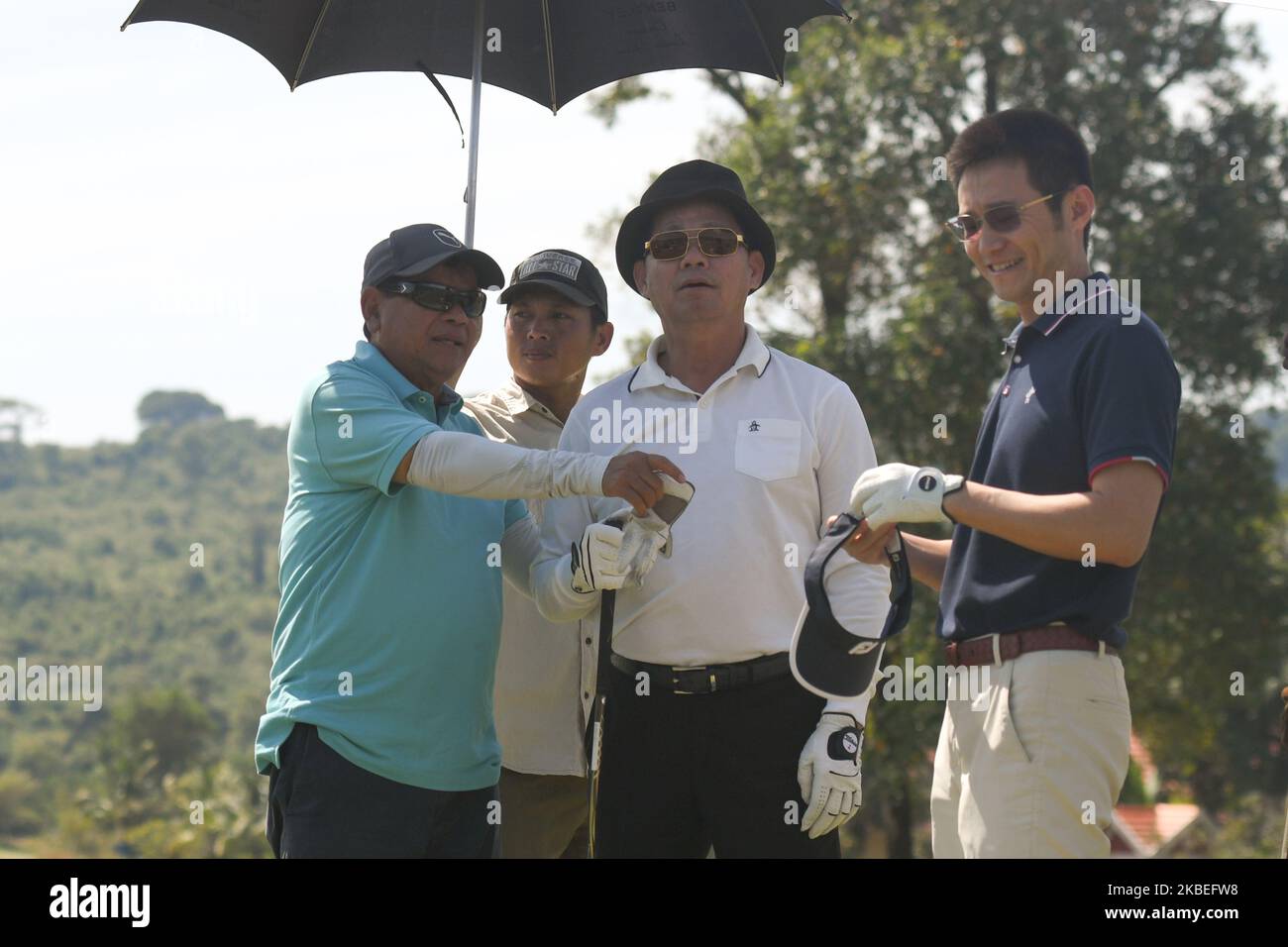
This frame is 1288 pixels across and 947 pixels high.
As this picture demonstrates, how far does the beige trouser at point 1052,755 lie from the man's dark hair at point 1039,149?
121cm

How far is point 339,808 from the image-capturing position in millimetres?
3723

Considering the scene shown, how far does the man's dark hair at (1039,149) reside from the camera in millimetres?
3830

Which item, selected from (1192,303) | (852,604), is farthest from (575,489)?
(1192,303)

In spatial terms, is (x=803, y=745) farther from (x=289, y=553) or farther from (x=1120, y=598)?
(x=289, y=553)

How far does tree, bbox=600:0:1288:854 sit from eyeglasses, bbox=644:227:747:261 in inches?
403

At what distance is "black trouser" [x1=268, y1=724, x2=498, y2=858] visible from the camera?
372 centimetres

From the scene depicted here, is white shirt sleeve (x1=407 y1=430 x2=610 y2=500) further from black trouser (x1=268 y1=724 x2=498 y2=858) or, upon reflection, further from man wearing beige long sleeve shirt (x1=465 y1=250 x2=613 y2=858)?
man wearing beige long sleeve shirt (x1=465 y1=250 x2=613 y2=858)

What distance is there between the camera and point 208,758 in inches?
2707

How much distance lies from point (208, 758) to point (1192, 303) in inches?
2424

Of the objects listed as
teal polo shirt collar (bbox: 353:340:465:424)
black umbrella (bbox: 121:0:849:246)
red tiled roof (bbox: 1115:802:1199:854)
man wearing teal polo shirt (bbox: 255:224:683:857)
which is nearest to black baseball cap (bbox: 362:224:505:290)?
man wearing teal polo shirt (bbox: 255:224:683:857)

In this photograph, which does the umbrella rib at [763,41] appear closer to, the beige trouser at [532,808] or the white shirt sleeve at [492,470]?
the white shirt sleeve at [492,470]

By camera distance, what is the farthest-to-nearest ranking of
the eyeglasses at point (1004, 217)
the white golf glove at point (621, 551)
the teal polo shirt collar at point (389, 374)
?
the teal polo shirt collar at point (389, 374), the white golf glove at point (621, 551), the eyeglasses at point (1004, 217)

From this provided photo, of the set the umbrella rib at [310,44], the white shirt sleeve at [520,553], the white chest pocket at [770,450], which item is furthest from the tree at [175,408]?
the white chest pocket at [770,450]
